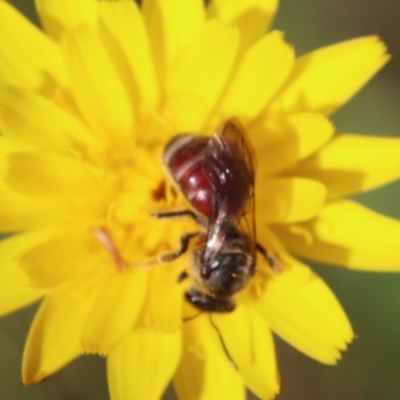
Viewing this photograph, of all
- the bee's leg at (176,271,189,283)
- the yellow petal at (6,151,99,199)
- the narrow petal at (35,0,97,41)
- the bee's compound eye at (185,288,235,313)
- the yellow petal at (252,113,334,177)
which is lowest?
the bee's compound eye at (185,288,235,313)

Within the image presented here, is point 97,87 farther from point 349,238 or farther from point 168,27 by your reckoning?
point 349,238

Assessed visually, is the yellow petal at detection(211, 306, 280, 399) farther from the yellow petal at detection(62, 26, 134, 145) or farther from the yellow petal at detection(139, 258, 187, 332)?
the yellow petal at detection(62, 26, 134, 145)

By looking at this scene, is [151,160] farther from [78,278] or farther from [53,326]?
[53,326]

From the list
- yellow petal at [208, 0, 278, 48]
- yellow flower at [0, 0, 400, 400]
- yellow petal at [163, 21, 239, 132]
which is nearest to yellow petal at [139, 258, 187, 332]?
yellow flower at [0, 0, 400, 400]

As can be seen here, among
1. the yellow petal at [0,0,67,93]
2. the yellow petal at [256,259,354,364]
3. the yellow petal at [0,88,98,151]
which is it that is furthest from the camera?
the yellow petal at [256,259,354,364]

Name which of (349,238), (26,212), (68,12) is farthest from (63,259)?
(349,238)

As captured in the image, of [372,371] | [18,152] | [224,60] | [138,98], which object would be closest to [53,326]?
[18,152]
